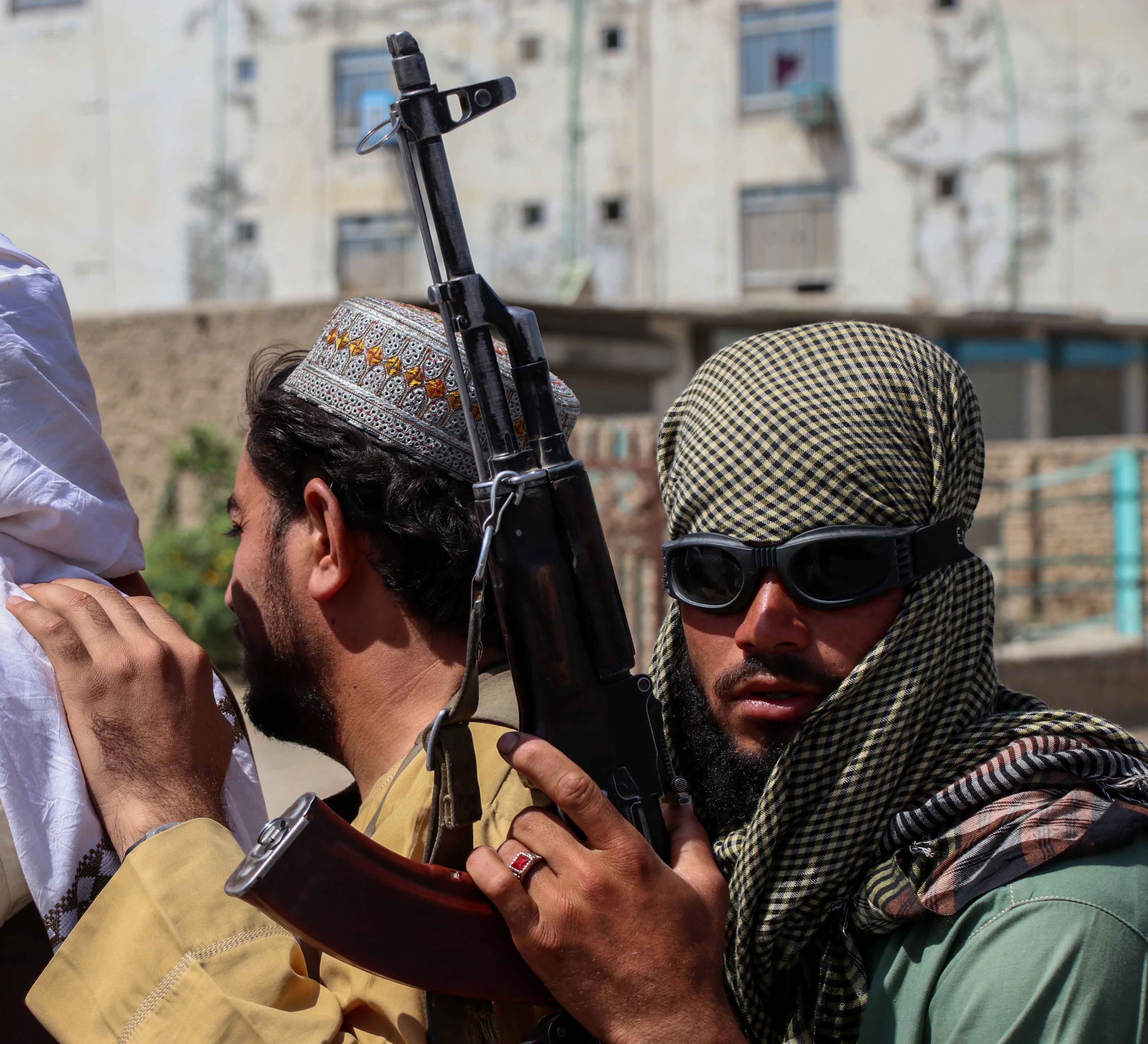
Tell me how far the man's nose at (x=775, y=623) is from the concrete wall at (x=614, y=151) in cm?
1696

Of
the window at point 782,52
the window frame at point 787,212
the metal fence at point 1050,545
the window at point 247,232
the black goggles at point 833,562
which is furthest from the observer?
the window at point 247,232

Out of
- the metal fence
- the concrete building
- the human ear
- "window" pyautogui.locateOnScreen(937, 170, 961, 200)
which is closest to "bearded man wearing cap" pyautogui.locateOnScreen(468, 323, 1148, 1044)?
the human ear

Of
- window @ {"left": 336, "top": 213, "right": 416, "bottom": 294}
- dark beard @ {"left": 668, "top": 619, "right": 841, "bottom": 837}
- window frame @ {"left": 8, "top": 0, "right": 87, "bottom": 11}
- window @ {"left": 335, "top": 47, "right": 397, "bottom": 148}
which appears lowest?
dark beard @ {"left": 668, "top": 619, "right": 841, "bottom": 837}

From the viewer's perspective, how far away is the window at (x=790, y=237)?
2120 cm

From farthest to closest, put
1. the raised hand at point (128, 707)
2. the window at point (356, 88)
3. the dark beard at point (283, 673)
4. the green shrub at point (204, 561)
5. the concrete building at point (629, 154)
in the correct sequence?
the window at point (356, 88) < the concrete building at point (629, 154) < the green shrub at point (204, 561) < the dark beard at point (283, 673) < the raised hand at point (128, 707)

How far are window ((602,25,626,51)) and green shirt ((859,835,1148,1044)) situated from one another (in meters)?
21.5

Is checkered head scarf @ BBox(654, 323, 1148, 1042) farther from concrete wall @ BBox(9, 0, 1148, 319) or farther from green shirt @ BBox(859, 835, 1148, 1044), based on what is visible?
concrete wall @ BBox(9, 0, 1148, 319)

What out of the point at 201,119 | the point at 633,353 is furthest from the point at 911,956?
the point at 201,119

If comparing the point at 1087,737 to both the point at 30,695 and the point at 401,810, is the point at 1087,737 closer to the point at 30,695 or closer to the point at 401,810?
the point at 401,810

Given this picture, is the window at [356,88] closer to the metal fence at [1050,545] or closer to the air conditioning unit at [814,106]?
the air conditioning unit at [814,106]

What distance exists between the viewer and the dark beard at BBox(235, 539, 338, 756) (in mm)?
1961

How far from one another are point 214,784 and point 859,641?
98cm

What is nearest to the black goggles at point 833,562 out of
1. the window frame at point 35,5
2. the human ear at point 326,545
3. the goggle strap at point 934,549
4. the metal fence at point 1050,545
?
the goggle strap at point 934,549

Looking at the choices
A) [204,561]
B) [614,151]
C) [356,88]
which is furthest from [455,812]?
[356,88]
